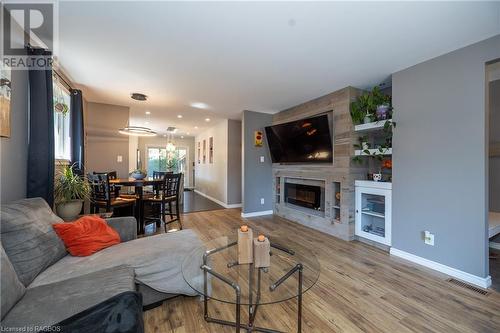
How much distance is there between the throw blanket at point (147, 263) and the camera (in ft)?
4.90

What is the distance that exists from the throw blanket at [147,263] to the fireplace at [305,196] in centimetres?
271

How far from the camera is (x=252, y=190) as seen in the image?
481 centimetres

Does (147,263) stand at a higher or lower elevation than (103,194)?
lower

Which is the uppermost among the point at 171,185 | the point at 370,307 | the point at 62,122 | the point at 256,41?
the point at 256,41

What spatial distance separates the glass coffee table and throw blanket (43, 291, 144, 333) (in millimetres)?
423

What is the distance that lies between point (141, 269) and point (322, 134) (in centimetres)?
318

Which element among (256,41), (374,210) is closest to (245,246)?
(256,41)

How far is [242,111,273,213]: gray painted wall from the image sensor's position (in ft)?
15.5

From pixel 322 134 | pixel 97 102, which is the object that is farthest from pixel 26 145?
pixel 322 134

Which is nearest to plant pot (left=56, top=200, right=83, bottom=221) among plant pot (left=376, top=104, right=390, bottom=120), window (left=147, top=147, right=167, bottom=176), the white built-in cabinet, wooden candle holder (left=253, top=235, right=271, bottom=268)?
wooden candle holder (left=253, top=235, right=271, bottom=268)

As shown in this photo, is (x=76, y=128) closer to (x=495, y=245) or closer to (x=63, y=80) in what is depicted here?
(x=63, y=80)

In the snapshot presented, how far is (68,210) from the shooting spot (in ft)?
7.55

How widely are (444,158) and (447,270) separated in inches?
47.6

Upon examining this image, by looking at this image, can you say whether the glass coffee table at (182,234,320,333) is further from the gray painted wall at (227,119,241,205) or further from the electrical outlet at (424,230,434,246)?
the gray painted wall at (227,119,241,205)
